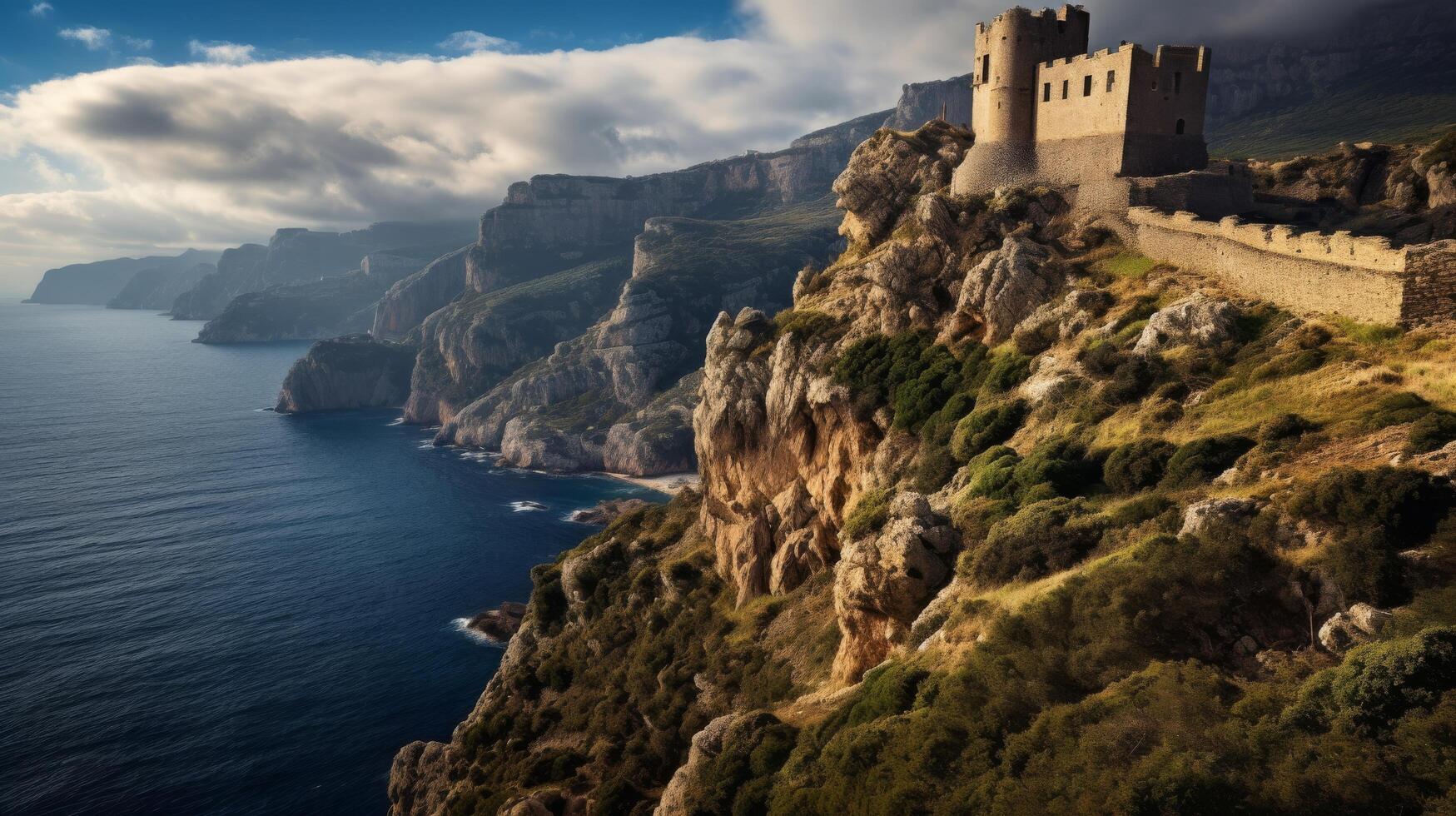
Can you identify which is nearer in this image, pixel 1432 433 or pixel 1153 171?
pixel 1432 433

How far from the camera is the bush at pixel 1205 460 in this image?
1173 inches

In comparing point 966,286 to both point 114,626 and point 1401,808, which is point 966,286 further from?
point 114,626

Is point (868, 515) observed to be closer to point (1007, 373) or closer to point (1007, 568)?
point (1007, 373)

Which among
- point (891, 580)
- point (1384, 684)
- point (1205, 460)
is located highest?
point (1384, 684)

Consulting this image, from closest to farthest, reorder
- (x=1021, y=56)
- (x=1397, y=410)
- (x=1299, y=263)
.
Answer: (x=1397, y=410) < (x=1299, y=263) < (x=1021, y=56)

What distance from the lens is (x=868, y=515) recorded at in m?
45.5

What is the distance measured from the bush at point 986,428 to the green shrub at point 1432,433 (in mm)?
19407

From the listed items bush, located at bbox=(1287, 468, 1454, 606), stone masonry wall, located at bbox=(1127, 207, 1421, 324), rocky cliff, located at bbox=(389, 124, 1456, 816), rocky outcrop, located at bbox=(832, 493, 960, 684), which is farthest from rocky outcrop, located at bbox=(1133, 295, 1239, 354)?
bush, located at bbox=(1287, 468, 1454, 606)

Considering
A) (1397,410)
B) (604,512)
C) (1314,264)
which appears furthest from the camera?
(604,512)

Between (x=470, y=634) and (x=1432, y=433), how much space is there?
101m

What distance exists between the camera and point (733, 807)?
2950cm

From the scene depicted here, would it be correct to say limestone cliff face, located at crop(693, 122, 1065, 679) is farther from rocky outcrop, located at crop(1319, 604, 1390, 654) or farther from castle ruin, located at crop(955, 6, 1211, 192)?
rocky outcrop, located at crop(1319, 604, 1390, 654)

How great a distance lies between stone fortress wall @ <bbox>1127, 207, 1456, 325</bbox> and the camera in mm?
32812

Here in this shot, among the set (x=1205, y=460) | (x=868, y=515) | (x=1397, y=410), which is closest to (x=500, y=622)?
(x=868, y=515)
